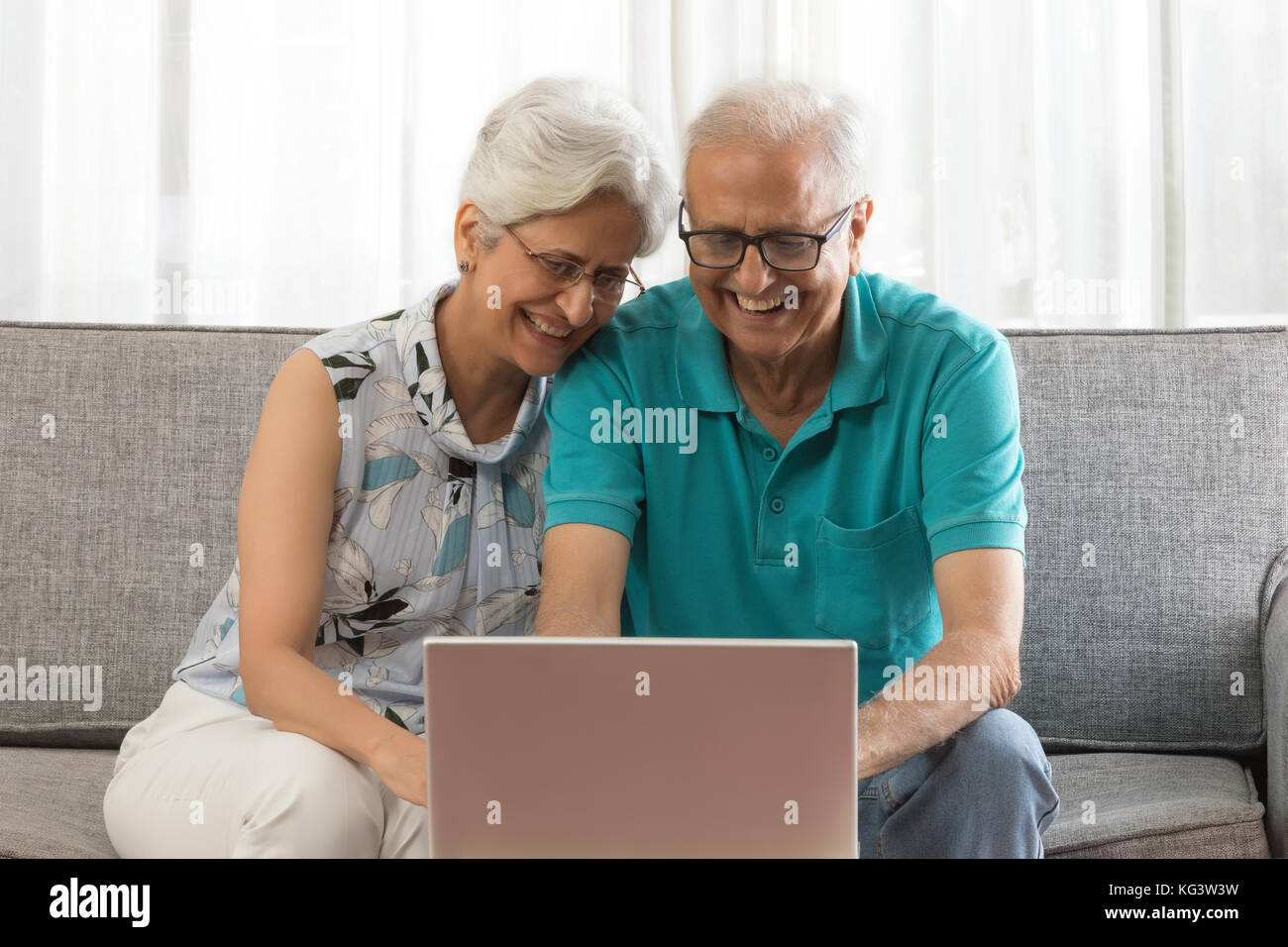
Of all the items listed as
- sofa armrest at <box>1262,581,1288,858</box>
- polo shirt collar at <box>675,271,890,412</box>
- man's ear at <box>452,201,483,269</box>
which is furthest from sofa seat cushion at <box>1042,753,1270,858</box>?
man's ear at <box>452,201,483,269</box>

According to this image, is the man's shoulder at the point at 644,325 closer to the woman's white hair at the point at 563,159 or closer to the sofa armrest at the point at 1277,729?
the woman's white hair at the point at 563,159

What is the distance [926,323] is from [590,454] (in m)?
0.44

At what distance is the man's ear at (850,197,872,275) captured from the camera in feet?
4.43

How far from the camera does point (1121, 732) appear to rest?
162cm

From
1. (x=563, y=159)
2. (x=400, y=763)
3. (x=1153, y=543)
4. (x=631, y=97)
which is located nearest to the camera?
(x=400, y=763)

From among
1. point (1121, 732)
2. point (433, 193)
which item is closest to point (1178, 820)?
point (1121, 732)

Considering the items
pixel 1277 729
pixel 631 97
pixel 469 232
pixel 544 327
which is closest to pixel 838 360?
pixel 544 327

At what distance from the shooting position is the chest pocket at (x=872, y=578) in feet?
4.43

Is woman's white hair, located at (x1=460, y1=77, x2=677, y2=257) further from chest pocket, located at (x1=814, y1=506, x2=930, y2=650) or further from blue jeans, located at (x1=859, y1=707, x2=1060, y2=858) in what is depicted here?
blue jeans, located at (x1=859, y1=707, x2=1060, y2=858)

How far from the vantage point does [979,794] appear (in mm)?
1111

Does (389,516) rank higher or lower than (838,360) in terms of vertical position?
lower

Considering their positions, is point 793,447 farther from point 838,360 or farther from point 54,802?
point 54,802

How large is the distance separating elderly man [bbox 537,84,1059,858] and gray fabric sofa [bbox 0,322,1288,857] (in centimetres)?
35
